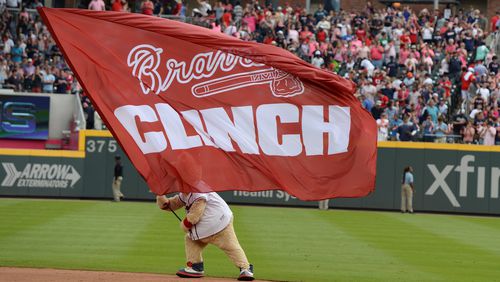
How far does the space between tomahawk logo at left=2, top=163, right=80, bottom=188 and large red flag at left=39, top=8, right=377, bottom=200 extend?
22015mm

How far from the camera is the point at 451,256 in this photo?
753 inches

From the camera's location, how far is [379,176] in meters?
34.0

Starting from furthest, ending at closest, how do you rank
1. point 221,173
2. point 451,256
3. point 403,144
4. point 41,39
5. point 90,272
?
point 41,39, point 403,144, point 451,256, point 90,272, point 221,173

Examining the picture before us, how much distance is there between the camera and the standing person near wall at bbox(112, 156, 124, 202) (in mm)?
32844

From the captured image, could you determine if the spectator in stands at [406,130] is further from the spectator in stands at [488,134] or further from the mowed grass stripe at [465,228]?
the mowed grass stripe at [465,228]

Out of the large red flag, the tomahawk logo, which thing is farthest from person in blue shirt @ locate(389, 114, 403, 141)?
the large red flag

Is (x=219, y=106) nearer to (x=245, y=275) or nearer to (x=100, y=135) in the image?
(x=245, y=275)

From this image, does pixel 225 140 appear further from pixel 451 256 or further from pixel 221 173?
pixel 451 256

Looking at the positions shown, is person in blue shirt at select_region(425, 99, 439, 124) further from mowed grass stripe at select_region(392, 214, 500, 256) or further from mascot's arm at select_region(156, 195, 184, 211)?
mascot's arm at select_region(156, 195, 184, 211)

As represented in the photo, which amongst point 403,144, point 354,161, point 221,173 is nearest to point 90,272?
point 221,173

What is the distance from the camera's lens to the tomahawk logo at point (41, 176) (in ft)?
111

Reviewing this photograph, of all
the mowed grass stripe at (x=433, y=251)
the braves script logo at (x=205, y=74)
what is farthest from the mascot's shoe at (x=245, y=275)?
the mowed grass stripe at (x=433, y=251)

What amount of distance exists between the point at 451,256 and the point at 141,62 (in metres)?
8.79

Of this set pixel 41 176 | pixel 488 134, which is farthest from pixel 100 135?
pixel 488 134
